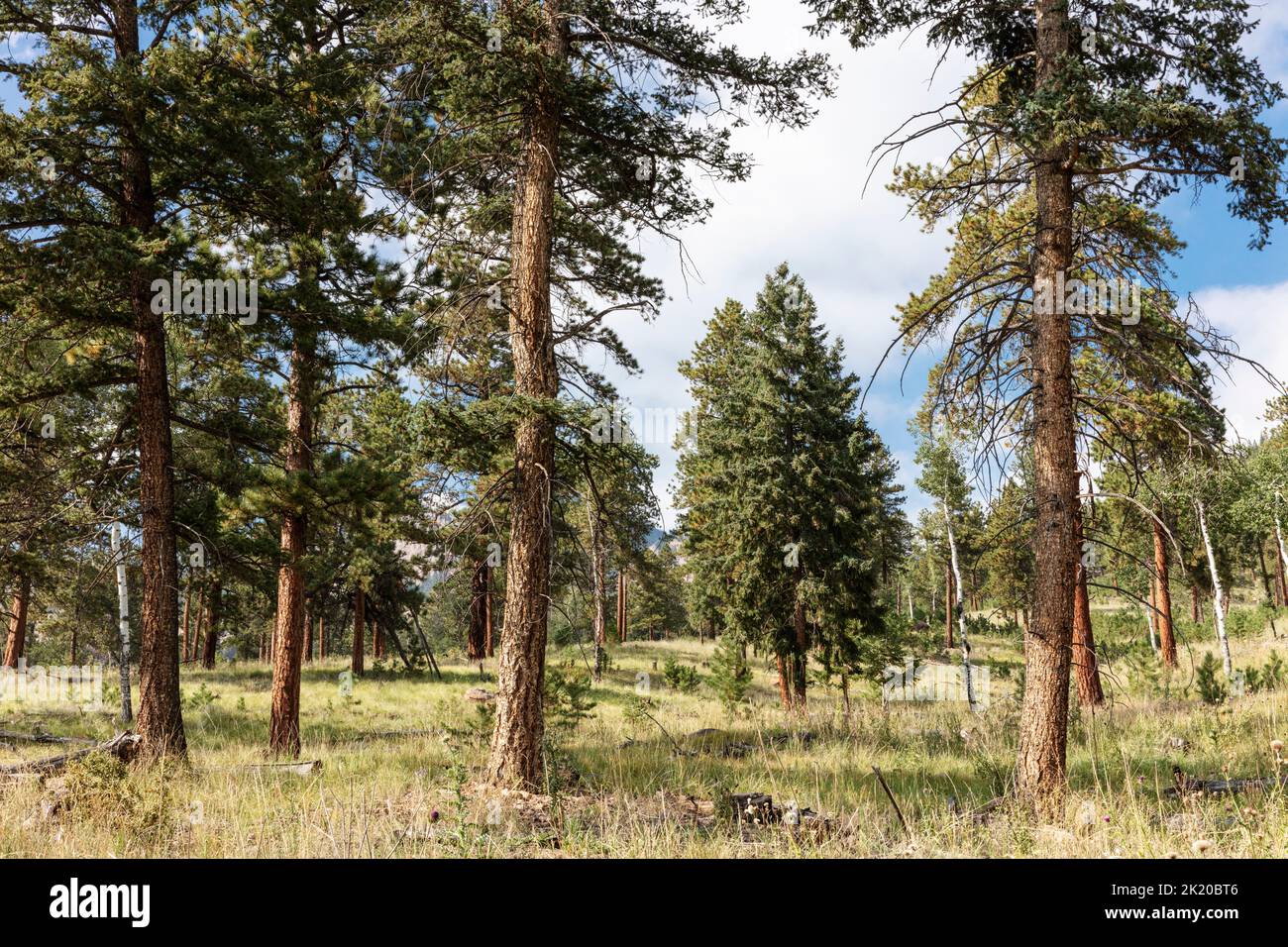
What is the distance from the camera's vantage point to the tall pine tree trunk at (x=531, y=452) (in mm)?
7223

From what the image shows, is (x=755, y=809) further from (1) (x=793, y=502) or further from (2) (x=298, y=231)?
(1) (x=793, y=502)

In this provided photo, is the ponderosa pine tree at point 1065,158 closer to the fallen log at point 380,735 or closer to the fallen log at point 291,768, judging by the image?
the fallen log at point 291,768

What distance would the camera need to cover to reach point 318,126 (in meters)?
11.2

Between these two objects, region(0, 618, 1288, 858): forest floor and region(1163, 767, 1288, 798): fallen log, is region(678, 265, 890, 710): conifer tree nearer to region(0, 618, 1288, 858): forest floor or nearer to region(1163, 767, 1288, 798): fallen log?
region(0, 618, 1288, 858): forest floor

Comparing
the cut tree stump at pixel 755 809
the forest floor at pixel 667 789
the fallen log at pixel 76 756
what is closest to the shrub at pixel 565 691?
the forest floor at pixel 667 789

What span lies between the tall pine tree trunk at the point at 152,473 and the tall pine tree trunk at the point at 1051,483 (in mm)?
10193

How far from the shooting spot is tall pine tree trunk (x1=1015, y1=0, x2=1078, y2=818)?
22.1ft

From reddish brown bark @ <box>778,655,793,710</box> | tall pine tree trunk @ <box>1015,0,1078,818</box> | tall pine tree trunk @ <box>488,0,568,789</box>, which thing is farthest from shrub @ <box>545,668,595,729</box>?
reddish brown bark @ <box>778,655,793,710</box>

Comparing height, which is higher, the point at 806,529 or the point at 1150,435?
the point at 1150,435

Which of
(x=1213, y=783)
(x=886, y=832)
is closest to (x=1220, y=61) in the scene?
(x=1213, y=783)

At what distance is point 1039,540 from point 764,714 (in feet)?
35.4

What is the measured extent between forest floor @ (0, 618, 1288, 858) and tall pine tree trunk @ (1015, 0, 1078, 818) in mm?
500
